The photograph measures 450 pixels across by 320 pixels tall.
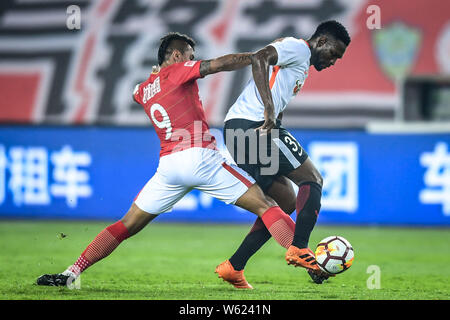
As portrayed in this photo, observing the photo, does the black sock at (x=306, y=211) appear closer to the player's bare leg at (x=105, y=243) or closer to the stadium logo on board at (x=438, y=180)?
the player's bare leg at (x=105, y=243)

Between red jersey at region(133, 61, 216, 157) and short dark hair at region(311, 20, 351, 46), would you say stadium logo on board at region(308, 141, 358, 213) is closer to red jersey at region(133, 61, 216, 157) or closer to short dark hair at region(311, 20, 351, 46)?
short dark hair at region(311, 20, 351, 46)

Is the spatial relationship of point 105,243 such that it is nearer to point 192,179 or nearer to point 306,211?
point 192,179

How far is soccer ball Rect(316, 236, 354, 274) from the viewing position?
5098 mm

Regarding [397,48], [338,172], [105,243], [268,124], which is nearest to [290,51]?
[268,124]

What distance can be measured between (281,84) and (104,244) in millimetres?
1680

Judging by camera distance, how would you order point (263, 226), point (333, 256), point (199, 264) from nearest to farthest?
point (333, 256), point (263, 226), point (199, 264)

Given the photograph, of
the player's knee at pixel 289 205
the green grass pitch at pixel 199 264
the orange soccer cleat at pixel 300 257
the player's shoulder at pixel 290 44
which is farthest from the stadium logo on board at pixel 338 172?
the orange soccer cleat at pixel 300 257

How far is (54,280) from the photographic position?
539 cm

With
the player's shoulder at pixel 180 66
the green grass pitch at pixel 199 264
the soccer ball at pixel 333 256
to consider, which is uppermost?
the player's shoulder at pixel 180 66

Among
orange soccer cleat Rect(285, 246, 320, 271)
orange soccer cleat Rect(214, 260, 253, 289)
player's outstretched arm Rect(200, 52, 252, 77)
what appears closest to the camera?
player's outstretched arm Rect(200, 52, 252, 77)

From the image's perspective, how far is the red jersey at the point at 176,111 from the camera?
519 centimetres

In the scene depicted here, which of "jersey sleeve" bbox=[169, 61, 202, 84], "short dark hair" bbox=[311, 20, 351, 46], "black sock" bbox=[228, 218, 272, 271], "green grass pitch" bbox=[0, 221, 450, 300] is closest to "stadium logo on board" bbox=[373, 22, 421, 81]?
"green grass pitch" bbox=[0, 221, 450, 300]
